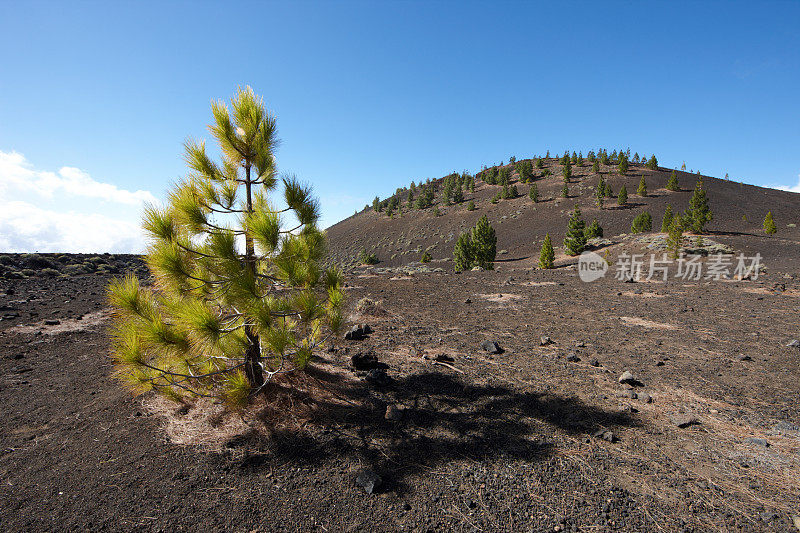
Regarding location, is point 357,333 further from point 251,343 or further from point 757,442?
point 757,442

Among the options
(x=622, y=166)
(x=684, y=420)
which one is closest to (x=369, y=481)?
(x=684, y=420)

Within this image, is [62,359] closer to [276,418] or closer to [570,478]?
[276,418]

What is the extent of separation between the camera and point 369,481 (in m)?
3.02

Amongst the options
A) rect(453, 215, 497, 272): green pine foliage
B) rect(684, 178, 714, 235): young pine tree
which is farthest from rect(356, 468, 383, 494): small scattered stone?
rect(684, 178, 714, 235): young pine tree

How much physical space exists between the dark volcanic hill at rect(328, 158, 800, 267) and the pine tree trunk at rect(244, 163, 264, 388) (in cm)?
2932

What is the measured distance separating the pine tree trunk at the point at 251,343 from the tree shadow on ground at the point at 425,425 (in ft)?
1.86

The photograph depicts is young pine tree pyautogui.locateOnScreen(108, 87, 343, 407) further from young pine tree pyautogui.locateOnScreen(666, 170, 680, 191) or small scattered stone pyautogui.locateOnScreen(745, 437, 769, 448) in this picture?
young pine tree pyautogui.locateOnScreen(666, 170, 680, 191)

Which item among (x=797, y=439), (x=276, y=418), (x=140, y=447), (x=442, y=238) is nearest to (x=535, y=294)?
(x=797, y=439)

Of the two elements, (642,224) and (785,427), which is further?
(642,224)

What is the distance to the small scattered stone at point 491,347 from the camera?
6625 mm

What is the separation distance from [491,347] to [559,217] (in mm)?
42825

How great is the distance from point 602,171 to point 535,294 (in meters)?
58.2

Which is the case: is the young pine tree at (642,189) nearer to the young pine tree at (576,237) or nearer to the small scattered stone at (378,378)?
the young pine tree at (576,237)

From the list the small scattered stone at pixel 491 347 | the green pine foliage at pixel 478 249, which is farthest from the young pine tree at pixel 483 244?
the small scattered stone at pixel 491 347
